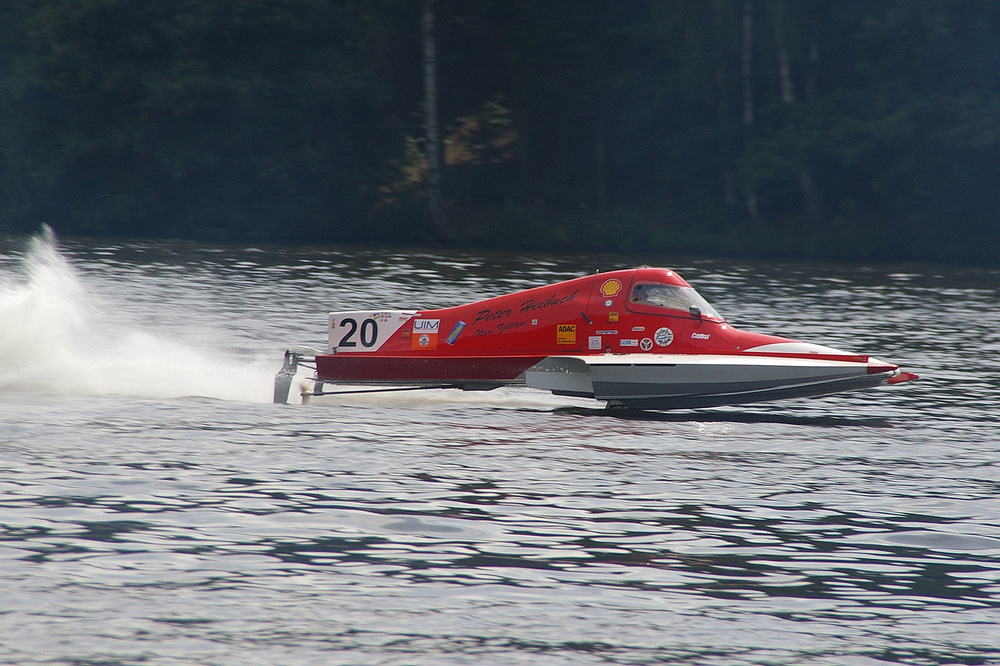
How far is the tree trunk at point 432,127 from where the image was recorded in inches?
1818

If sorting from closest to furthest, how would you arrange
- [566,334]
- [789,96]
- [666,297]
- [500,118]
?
[666,297] → [566,334] → [789,96] → [500,118]

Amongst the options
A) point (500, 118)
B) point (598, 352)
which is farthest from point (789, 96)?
point (598, 352)

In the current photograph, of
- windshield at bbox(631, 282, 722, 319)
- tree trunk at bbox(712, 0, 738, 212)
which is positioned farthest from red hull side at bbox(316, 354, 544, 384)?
tree trunk at bbox(712, 0, 738, 212)

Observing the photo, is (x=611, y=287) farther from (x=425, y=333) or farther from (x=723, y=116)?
(x=723, y=116)

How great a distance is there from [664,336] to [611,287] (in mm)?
854

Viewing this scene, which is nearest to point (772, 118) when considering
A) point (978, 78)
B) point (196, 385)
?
point (978, 78)

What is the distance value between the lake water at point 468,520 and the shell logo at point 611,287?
1472 mm

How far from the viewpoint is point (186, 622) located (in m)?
7.49

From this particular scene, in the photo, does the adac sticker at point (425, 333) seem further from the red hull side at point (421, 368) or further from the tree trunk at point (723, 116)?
the tree trunk at point (723, 116)

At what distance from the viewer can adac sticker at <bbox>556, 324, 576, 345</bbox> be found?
1492 centimetres

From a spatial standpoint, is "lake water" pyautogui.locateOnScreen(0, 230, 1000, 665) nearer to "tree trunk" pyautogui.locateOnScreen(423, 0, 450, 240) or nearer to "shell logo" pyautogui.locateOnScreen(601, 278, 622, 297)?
"shell logo" pyautogui.locateOnScreen(601, 278, 622, 297)

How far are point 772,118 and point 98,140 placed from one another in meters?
25.0

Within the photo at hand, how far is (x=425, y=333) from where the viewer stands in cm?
1548

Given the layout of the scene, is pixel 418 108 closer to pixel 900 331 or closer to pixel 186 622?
pixel 900 331
